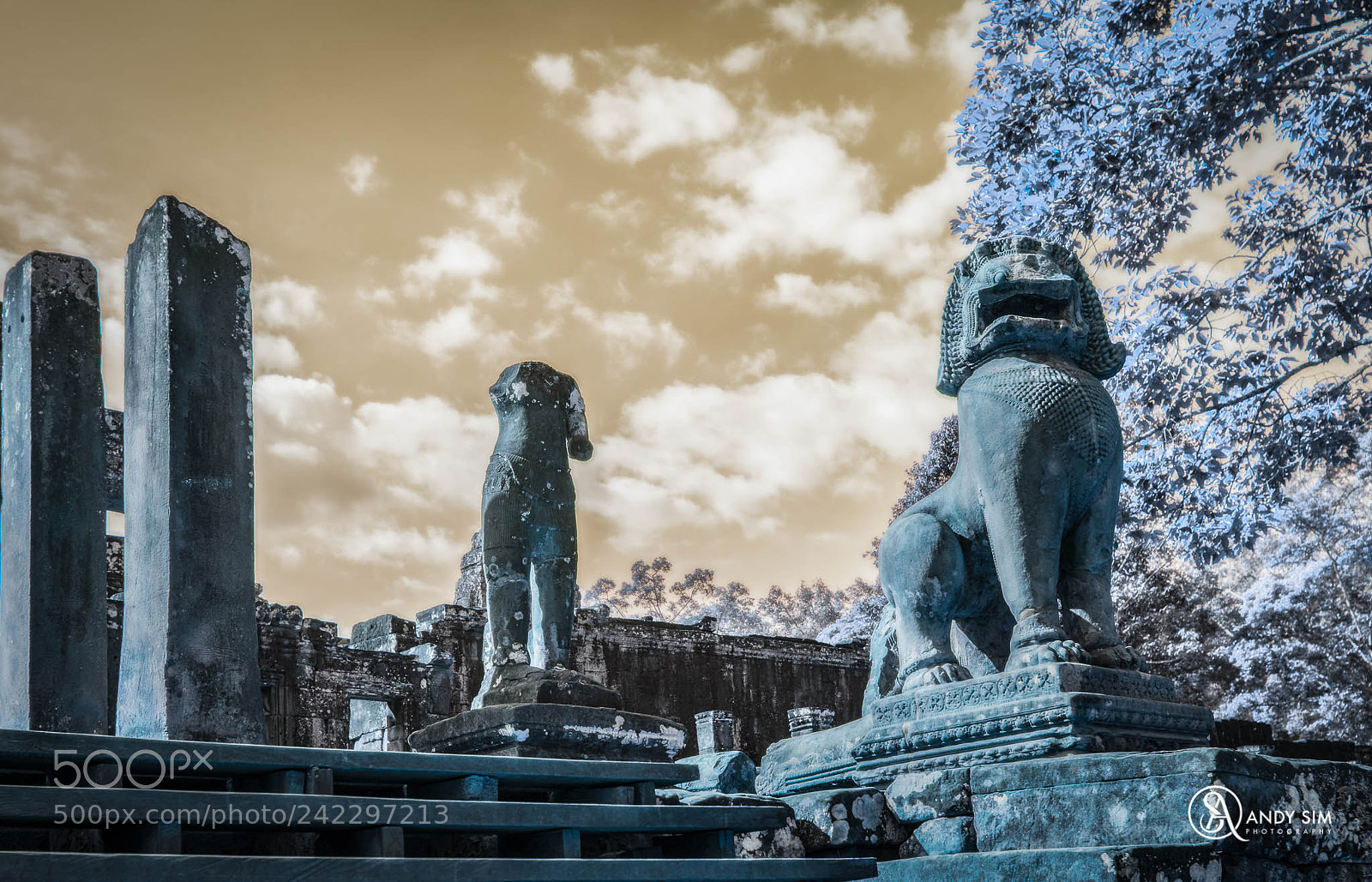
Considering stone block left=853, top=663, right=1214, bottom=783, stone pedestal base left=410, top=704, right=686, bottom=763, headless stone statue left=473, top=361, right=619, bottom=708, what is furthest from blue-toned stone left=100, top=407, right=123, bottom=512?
stone block left=853, top=663, right=1214, bottom=783

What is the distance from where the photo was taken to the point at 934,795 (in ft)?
12.4

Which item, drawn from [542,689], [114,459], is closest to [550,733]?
[542,689]

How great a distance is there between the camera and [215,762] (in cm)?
279

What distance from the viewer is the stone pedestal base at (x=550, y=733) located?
399cm

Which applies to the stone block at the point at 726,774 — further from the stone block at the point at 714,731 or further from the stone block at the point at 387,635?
the stone block at the point at 387,635

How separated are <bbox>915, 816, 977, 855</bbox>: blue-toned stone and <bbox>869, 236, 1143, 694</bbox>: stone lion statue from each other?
450 mm

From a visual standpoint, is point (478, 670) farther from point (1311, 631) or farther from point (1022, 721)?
point (1311, 631)

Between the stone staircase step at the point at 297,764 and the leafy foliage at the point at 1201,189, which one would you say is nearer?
the stone staircase step at the point at 297,764

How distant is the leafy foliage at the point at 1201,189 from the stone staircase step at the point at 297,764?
7.37 meters

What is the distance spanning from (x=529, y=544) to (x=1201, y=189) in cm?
747

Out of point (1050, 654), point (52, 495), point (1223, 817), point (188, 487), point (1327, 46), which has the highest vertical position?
point (1327, 46)

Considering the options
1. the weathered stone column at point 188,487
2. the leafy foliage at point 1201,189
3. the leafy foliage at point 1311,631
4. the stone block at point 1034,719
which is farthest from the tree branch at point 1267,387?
the leafy foliage at point 1311,631

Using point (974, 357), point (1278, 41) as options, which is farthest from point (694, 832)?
point (1278, 41)

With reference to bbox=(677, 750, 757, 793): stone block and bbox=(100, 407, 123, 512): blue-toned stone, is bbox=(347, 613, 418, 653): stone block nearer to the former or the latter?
bbox=(100, 407, 123, 512): blue-toned stone
